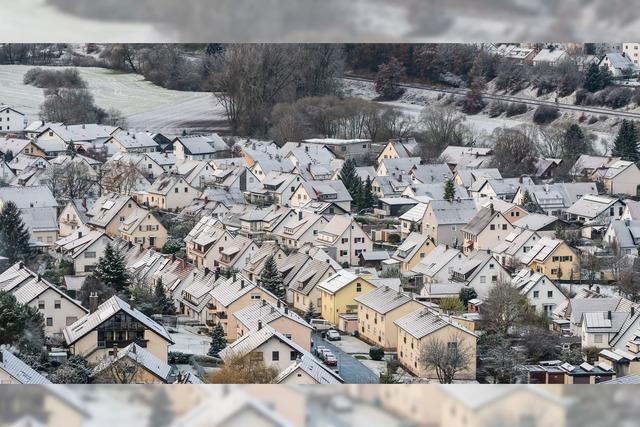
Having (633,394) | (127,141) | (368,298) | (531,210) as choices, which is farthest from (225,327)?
(127,141)

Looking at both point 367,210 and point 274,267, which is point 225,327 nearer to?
point 274,267

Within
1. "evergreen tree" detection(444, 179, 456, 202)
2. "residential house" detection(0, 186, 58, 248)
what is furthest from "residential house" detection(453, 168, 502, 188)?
"residential house" detection(0, 186, 58, 248)

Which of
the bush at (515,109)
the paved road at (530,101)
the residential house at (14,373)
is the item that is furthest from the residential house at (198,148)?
the residential house at (14,373)

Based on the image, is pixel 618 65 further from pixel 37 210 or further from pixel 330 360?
pixel 330 360

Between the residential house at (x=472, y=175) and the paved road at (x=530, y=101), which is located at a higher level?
the paved road at (x=530, y=101)

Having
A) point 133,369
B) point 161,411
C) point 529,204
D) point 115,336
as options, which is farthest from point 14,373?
point 529,204

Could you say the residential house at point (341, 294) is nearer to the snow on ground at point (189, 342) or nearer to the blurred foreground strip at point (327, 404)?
the snow on ground at point (189, 342)
